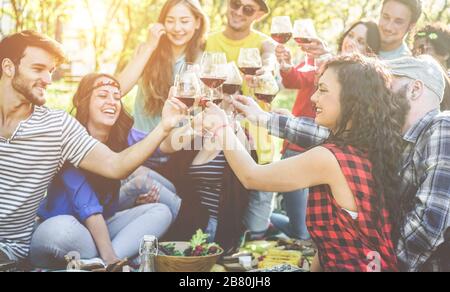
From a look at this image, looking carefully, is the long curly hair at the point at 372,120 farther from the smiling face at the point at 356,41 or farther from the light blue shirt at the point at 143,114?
the light blue shirt at the point at 143,114

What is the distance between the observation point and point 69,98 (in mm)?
4188

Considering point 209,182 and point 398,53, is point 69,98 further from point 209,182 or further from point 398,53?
point 398,53

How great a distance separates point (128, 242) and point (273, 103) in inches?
56.8

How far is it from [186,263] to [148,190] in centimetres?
61

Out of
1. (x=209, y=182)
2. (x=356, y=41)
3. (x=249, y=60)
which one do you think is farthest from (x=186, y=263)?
(x=356, y=41)

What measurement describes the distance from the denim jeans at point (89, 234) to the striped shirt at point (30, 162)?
0.43 feet

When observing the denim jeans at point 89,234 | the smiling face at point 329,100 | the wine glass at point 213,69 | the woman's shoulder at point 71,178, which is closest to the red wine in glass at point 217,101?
the wine glass at point 213,69

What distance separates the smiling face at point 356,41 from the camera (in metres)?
4.24

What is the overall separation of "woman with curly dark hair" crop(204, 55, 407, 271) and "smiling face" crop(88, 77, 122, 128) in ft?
3.24

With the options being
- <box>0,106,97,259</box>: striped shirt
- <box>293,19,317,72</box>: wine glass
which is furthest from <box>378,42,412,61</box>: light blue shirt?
<box>0,106,97,259</box>: striped shirt
